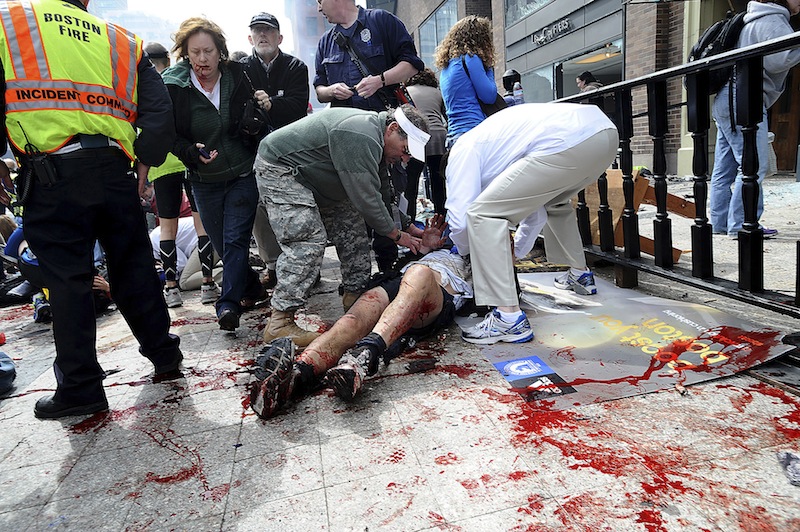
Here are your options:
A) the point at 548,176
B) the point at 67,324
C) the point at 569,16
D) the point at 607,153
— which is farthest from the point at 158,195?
the point at 569,16

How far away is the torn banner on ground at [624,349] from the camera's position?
2062 millimetres

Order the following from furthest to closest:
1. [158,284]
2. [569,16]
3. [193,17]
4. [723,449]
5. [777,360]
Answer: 1. [569,16]
2. [193,17]
3. [158,284]
4. [777,360]
5. [723,449]

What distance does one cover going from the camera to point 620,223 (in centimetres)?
385

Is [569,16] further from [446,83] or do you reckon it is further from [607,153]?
[607,153]

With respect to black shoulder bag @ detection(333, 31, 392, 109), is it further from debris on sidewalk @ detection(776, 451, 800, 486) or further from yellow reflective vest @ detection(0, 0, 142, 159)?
debris on sidewalk @ detection(776, 451, 800, 486)

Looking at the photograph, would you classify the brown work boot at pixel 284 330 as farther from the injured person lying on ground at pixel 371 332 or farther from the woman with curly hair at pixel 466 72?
the woman with curly hair at pixel 466 72

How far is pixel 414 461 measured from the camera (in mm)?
1655

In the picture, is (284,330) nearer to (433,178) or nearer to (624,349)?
(624,349)

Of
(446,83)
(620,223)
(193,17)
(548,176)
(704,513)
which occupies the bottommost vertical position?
(704,513)

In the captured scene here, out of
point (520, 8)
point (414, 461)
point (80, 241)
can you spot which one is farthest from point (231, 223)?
point (520, 8)

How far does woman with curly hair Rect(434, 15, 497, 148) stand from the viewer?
3936 millimetres

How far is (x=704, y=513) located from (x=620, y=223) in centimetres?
284

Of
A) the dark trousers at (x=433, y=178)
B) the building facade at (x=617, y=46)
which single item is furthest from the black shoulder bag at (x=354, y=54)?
the building facade at (x=617, y=46)

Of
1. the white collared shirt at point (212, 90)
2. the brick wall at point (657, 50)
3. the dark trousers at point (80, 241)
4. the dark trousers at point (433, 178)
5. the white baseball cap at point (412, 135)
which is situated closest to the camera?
the dark trousers at point (80, 241)
